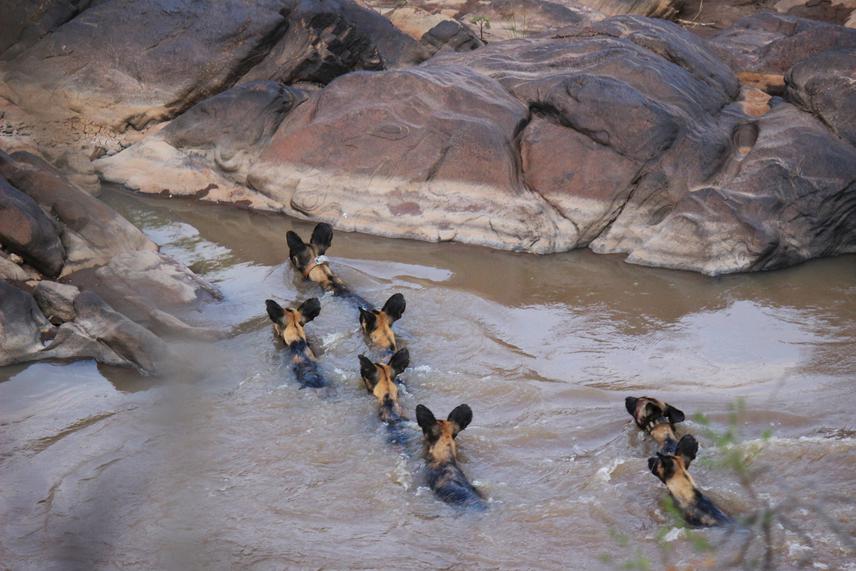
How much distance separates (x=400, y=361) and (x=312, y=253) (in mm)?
2088

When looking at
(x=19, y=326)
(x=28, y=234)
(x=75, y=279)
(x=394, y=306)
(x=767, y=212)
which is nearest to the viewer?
(x=19, y=326)

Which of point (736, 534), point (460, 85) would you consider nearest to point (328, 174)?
point (460, 85)

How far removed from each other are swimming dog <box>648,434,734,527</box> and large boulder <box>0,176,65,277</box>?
4571 millimetres

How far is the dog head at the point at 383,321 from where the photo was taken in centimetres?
685

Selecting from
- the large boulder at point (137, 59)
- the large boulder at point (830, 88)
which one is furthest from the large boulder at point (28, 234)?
the large boulder at point (830, 88)

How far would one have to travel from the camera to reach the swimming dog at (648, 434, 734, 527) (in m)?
4.80

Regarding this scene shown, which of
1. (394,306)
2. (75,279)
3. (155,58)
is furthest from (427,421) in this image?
(155,58)

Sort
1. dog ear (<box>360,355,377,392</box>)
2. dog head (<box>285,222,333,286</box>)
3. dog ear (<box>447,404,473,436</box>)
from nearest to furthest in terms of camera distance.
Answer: dog ear (<box>447,404,473,436</box>) < dog ear (<box>360,355,377,392</box>) < dog head (<box>285,222,333,286</box>)

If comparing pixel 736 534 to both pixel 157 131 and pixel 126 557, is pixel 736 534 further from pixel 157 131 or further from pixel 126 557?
pixel 157 131

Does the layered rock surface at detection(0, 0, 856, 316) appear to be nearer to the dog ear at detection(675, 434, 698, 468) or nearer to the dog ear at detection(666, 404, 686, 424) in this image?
the dog ear at detection(666, 404, 686, 424)

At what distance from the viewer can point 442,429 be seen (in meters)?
5.52

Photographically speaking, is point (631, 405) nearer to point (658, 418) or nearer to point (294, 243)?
point (658, 418)

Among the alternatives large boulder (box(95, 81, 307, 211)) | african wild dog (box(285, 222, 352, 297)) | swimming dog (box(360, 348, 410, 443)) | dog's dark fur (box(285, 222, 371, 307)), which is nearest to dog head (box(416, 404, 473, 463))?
swimming dog (box(360, 348, 410, 443))

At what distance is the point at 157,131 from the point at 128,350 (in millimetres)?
4697
